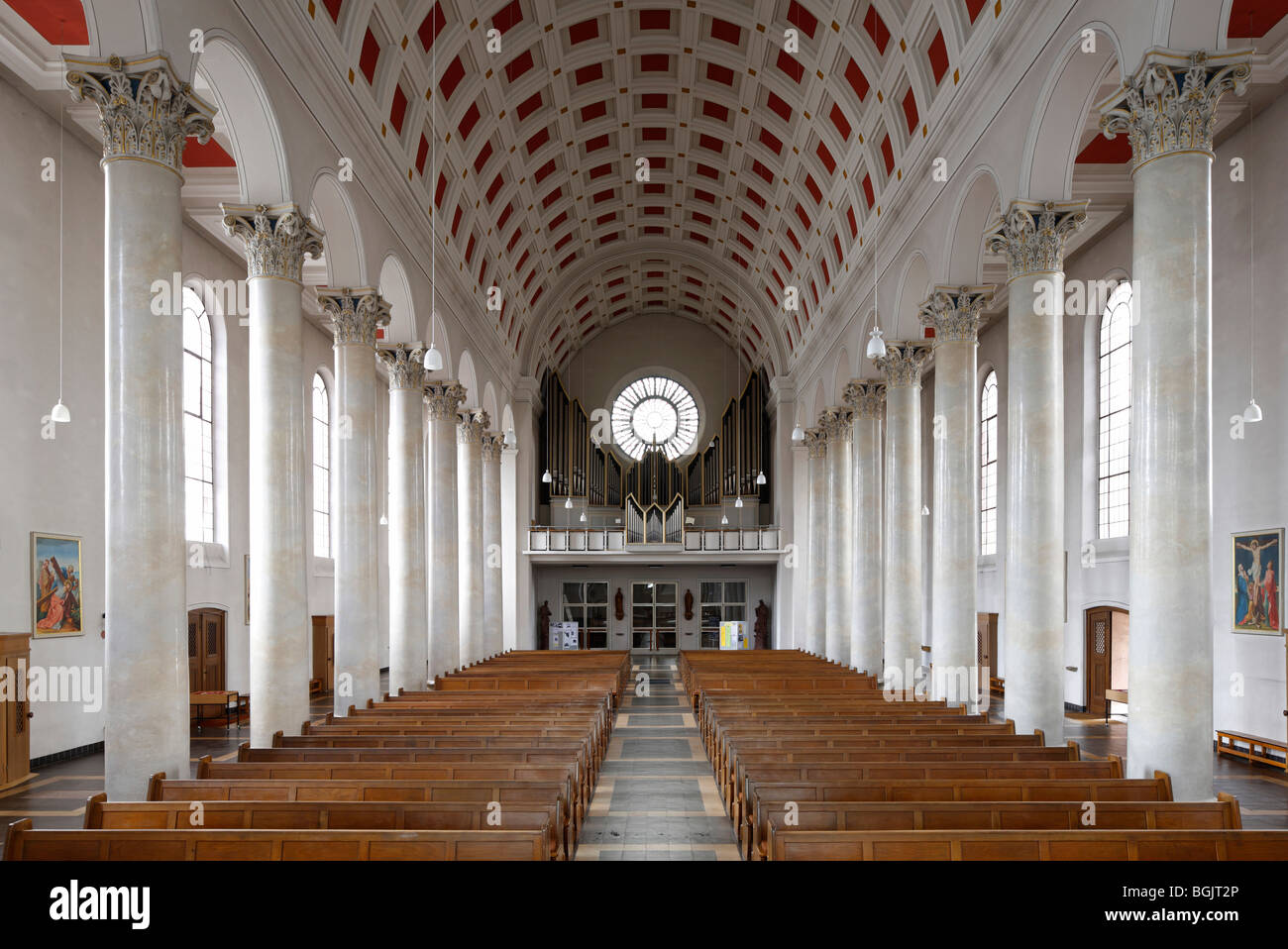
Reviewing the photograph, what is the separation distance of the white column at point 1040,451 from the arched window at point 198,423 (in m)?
14.8

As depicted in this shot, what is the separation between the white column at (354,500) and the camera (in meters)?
13.7

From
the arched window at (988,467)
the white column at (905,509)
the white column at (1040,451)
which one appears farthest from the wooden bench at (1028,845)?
the arched window at (988,467)

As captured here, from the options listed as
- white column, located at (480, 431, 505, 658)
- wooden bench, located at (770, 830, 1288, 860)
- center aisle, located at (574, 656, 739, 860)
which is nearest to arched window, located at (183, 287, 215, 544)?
white column, located at (480, 431, 505, 658)

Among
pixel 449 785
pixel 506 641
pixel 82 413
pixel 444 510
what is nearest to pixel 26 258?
pixel 82 413

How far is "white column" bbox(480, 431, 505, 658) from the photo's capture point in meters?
25.8

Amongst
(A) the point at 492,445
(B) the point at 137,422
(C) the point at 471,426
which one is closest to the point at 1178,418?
(B) the point at 137,422

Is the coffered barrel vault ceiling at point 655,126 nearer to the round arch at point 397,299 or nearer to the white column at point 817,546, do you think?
the round arch at point 397,299

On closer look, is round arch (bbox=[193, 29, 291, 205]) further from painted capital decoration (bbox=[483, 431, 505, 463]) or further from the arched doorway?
the arched doorway

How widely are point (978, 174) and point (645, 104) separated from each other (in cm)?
1100

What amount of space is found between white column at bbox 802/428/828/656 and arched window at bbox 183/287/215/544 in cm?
1566

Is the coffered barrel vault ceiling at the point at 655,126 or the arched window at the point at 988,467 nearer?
the coffered barrel vault ceiling at the point at 655,126

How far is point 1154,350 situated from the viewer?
26.6 ft

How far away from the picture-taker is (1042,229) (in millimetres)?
10984
